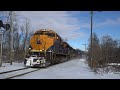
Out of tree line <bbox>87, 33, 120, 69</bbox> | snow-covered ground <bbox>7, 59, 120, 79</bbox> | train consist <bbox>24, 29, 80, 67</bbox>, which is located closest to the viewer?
snow-covered ground <bbox>7, 59, 120, 79</bbox>

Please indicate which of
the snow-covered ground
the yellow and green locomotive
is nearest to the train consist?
the yellow and green locomotive

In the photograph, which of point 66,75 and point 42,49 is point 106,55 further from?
point 66,75

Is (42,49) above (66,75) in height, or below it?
above

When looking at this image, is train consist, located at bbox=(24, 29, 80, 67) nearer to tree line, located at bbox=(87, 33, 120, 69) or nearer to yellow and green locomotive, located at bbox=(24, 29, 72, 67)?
yellow and green locomotive, located at bbox=(24, 29, 72, 67)

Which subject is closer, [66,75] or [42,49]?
[66,75]

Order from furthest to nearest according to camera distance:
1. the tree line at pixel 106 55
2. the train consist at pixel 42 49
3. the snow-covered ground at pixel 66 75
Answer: the tree line at pixel 106 55 → the train consist at pixel 42 49 → the snow-covered ground at pixel 66 75

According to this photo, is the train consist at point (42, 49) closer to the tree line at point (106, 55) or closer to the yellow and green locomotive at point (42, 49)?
the yellow and green locomotive at point (42, 49)

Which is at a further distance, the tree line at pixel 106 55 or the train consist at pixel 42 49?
the tree line at pixel 106 55

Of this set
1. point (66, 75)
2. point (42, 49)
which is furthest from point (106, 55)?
point (66, 75)

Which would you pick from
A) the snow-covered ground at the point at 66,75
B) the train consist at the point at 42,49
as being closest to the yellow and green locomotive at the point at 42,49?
the train consist at the point at 42,49

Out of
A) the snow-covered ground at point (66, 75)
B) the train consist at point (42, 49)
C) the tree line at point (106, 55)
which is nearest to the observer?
the snow-covered ground at point (66, 75)

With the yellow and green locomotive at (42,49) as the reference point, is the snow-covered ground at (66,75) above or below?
below

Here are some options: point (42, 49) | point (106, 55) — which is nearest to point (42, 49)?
point (42, 49)
